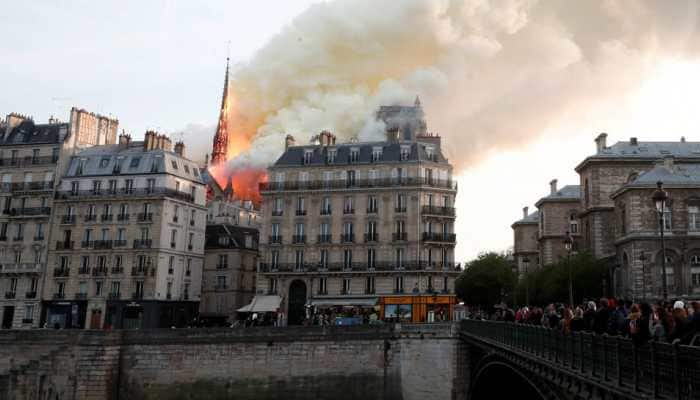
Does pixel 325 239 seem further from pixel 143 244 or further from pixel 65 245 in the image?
pixel 65 245

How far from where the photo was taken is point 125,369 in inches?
1633

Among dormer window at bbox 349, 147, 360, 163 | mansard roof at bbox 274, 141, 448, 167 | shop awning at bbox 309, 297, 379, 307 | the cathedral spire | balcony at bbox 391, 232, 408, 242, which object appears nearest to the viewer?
shop awning at bbox 309, 297, 379, 307

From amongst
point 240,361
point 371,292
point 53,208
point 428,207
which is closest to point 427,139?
point 428,207

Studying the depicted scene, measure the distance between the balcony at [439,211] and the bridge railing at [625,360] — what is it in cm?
3570

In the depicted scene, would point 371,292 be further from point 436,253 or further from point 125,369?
point 125,369

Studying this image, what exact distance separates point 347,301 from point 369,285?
2.15 meters

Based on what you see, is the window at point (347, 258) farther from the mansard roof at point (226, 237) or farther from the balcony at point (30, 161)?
the balcony at point (30, 161)

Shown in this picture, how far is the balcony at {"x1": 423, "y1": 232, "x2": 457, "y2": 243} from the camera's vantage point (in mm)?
54125

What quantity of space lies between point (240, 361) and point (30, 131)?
33.7 meters

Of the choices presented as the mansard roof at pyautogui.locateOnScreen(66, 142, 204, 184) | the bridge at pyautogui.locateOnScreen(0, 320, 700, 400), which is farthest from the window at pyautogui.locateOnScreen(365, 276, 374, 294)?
the mansard roof at pyautogui.locateOnScreen(66, 142, 204, 184)

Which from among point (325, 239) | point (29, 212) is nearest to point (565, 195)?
point (325, 239)

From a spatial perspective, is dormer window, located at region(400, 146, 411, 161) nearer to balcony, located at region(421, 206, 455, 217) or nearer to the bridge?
balcony, located at region(421, 206, 455, 217)

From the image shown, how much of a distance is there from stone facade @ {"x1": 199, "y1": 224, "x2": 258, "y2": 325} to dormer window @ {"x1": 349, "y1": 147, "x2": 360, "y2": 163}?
47.3ft

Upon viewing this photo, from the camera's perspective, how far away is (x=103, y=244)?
56750 mm
